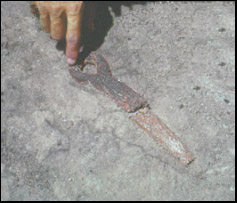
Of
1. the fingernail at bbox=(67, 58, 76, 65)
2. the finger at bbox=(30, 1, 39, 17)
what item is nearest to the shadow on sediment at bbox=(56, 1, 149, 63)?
the fingernail at bbox=(67, 58, 76, 65)

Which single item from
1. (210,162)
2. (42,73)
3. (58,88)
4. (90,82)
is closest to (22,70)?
(42,73)

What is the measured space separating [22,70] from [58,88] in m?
0.26

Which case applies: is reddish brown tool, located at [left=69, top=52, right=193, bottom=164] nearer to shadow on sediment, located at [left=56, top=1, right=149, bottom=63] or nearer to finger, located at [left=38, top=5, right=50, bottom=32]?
shadow on sediment, located at [left=56, top=1, right=149, bottom=63]

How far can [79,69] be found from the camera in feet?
5.98

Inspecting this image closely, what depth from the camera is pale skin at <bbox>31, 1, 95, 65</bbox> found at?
1644mm

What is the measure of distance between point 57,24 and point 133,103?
654mm

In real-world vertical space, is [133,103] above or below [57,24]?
below

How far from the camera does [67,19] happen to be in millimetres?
1693

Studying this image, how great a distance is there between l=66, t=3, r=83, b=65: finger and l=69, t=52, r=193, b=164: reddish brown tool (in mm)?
91

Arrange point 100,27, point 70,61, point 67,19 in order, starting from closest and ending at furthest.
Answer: point 67,19 → point 70,61 → point 100,27

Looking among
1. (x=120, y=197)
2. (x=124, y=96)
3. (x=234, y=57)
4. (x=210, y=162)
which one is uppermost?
(x=234, y=57)

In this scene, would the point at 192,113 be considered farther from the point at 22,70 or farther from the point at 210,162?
the point at 22,70

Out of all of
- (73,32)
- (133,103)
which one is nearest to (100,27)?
(73,32)

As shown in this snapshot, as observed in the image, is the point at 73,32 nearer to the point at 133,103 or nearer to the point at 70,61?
the point at 70,61
